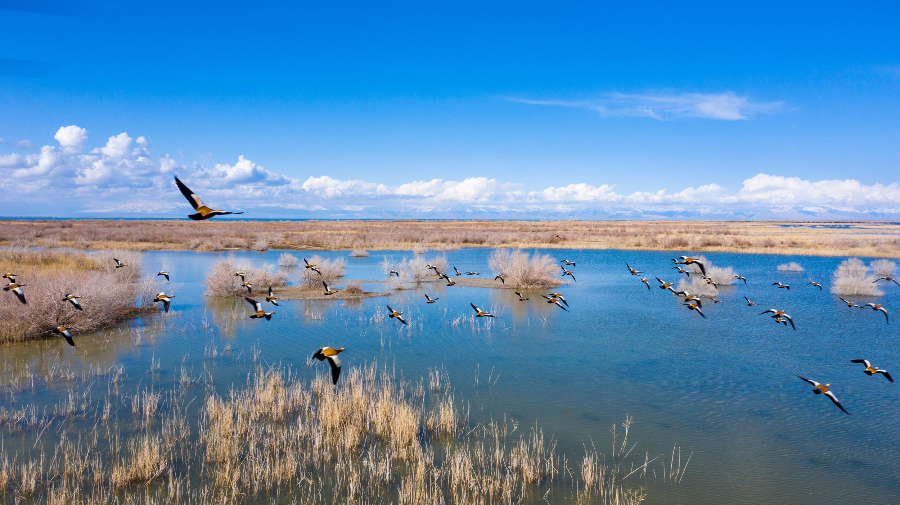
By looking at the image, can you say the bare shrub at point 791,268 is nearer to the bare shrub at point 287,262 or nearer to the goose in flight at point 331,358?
the bare shrub at point 287,262

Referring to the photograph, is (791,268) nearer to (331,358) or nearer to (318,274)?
(318,274)

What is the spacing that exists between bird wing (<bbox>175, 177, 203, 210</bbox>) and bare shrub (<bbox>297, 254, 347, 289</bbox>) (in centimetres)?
2249

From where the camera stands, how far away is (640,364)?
56.9ft

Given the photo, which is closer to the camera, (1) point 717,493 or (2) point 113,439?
(1) point 717,493

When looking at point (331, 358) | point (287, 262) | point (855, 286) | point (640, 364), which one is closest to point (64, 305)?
point (331, 358)

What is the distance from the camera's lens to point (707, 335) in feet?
70.4

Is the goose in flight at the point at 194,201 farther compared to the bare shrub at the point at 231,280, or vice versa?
the bare shrub at the point at 231,280

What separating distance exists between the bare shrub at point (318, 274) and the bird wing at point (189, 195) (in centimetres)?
2249

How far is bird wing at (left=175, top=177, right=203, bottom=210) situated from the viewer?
8.06 meters

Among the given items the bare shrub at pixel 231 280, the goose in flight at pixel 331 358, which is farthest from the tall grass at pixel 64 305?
the goose in flight at pixel 331 358

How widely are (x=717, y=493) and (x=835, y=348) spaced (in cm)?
1417

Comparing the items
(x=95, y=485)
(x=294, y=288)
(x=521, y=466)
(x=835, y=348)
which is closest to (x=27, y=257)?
(x=294, y=288)

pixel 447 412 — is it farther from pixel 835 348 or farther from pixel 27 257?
pixel 27 257

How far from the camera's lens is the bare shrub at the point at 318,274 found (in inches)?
1270
